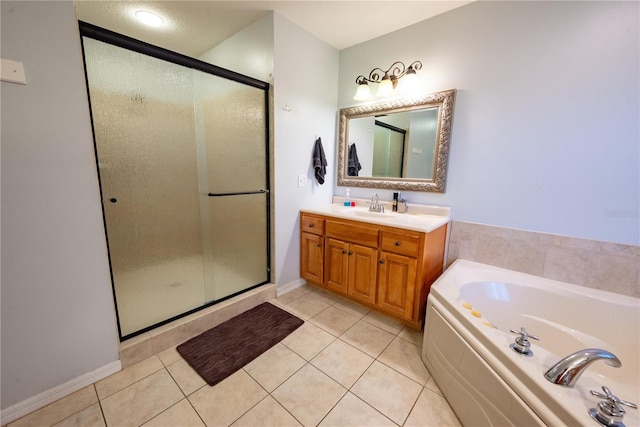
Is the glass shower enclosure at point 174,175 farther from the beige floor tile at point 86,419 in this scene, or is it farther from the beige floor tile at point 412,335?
the beige floor tile at point 412,335

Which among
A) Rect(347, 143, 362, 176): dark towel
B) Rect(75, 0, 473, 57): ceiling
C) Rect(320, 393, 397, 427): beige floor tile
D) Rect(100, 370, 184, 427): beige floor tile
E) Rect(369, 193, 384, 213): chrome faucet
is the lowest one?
Rect(320, 393, 397, 427): beige floor tile

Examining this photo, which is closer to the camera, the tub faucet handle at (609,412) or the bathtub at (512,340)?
the tub faucet handle at (609,412)

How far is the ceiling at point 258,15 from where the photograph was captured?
1877 millimetres

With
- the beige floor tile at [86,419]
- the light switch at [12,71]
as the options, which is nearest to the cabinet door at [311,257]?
the beige floor tile at [86,419]

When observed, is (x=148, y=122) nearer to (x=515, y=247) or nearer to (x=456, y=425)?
(x=456, y=425)

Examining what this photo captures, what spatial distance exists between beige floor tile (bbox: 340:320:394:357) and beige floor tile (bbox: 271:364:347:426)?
1.20 ft

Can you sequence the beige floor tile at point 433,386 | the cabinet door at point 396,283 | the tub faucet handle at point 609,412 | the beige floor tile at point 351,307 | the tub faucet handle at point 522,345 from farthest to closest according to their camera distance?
the beige floor tile at point 351,307 → the cabinet door at point 396,283 → the beige floor tile at point 433,386 → the tub faucet handle at point 522,345 → the tub faucet handle at point 609,412

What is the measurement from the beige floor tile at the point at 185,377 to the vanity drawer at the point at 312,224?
1350 mm

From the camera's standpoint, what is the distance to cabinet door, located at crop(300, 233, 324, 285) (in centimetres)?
232

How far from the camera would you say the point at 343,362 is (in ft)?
5.23

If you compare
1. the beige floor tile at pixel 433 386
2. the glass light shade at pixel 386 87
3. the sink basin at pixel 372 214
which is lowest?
the beige floor tile at pixel 433 386

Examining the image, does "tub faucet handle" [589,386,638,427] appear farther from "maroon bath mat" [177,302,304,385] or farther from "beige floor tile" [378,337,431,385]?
"maroon bath mat" [177,302,304,385]

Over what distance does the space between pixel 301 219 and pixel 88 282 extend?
1.58m

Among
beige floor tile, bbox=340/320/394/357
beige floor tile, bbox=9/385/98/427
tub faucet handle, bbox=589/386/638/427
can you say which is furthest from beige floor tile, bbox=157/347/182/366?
tub faucet handle, bbox=589/386/638/427
